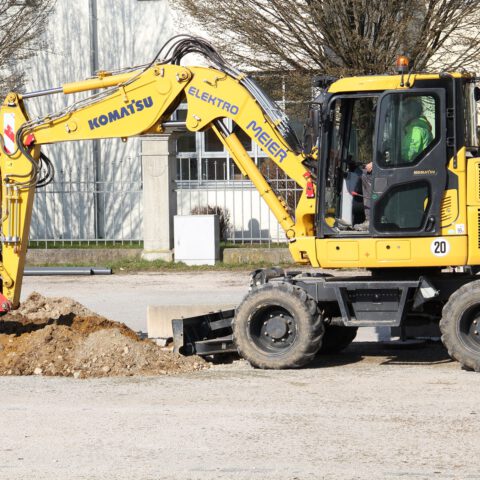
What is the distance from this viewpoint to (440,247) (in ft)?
38.6

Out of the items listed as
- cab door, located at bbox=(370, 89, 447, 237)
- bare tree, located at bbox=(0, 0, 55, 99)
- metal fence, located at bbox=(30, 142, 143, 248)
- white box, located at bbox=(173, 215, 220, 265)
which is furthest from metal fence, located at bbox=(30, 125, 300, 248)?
cab door, located at bbox=(370, 89, 447, 237)

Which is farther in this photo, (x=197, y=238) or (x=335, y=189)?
(x=197, y=238)

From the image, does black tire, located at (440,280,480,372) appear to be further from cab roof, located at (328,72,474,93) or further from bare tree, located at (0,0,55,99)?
bare tree, located at (0,0,55,99)

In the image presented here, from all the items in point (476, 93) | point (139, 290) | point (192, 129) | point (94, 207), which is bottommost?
point (139, 290)

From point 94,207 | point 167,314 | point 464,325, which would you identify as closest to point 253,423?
point 464,325

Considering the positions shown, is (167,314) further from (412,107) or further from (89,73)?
(89,73)

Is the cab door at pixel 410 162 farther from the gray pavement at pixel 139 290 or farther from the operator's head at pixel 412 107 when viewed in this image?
the gray pavement at pixel 139 290

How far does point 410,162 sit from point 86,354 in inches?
146

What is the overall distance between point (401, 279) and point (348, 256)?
59 centimetres

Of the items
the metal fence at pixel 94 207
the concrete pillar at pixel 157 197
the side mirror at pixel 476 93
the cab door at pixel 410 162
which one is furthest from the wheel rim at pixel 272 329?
the metal fence at pixel 94 207

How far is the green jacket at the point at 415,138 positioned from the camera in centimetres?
1176

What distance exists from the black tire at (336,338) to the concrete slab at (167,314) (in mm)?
1366

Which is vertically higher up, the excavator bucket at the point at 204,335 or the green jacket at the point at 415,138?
the green jacket at the point at 415,138

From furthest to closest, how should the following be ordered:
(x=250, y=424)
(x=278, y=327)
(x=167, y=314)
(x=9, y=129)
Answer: (x=167, y=314) < (x=9, y=129) < (x=278, y=327) < (x=250, y=424)
